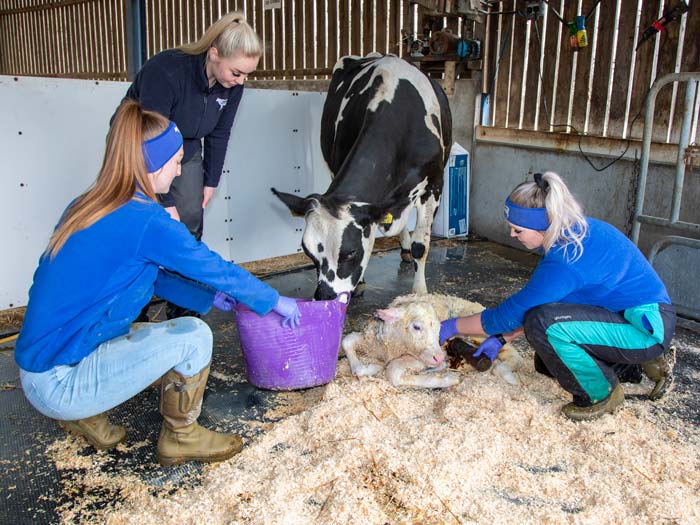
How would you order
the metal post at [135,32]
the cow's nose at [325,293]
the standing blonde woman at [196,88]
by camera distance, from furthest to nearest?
the metal post at [135,32], the cow's nose at [325,293], the standing blonde woman at [196,88]

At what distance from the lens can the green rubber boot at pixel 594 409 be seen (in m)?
2.59

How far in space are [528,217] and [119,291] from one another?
1.62 m

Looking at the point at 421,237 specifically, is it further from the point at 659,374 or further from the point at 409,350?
the point at 659,374

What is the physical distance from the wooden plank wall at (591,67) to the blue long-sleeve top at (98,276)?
441 cm

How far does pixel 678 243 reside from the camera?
13.0 feet

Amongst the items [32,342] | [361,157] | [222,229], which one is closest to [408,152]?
[361,157]

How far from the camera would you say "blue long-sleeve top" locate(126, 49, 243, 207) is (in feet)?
9.61

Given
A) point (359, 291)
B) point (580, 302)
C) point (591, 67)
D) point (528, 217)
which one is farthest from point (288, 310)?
point (591, 67)

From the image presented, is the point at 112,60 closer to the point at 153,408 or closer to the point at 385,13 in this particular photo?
the point at 385,13

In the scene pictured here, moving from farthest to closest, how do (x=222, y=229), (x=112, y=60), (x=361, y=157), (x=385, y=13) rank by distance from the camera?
(x=112, y=60) < (x=385, y=13) < (x=222, y=229) < (x=361, y=157)

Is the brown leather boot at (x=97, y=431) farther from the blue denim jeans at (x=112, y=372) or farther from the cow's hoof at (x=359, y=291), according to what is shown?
the cow's hoof at (x=359, y=291)

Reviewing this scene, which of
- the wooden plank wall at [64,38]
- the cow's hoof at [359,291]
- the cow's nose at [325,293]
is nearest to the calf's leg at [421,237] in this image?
the cow's hoof at [359,291]

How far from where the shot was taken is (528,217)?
94.5 inches

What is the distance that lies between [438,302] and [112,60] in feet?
39.5
